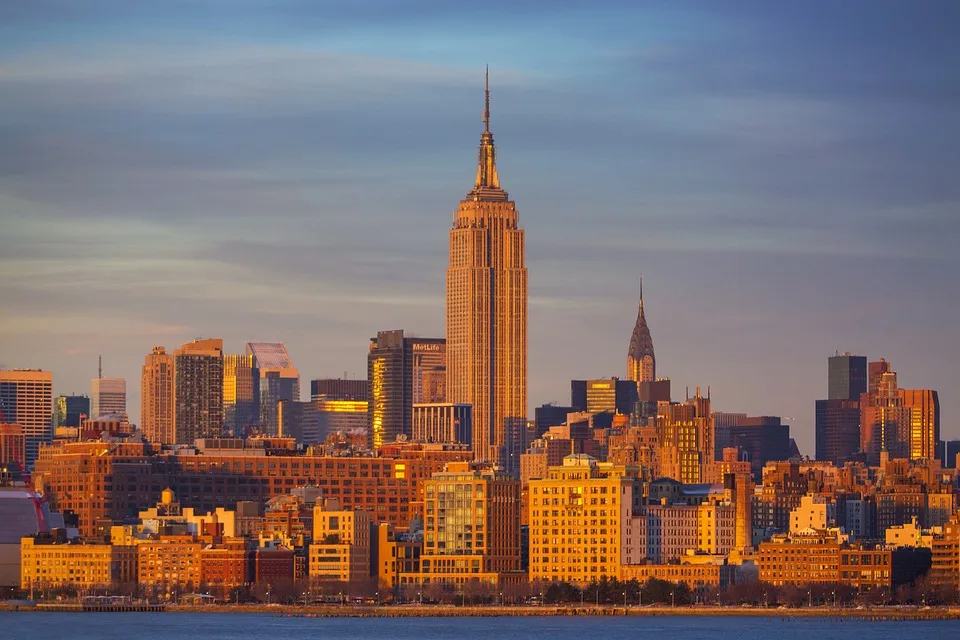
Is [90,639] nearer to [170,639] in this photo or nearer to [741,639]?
[170,639]

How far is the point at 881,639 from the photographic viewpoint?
197 metres

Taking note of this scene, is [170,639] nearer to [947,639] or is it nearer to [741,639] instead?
[741,639]

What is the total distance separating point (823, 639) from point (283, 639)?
3456cm

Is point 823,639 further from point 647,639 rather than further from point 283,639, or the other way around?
point 283,639

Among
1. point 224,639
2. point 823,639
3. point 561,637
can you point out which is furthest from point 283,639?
point 823,639

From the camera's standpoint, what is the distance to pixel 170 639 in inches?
7849

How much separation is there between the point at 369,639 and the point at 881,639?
32.8m

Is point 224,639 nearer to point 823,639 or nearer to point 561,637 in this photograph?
point 561,637

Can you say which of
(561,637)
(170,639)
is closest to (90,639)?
(170,639)

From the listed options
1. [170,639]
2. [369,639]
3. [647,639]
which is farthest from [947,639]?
[170,639]

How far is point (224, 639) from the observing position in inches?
7785

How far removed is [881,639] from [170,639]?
45.6 metres

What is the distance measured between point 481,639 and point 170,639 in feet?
66.1

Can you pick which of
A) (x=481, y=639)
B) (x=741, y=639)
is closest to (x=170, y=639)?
(x=481, y=639)
